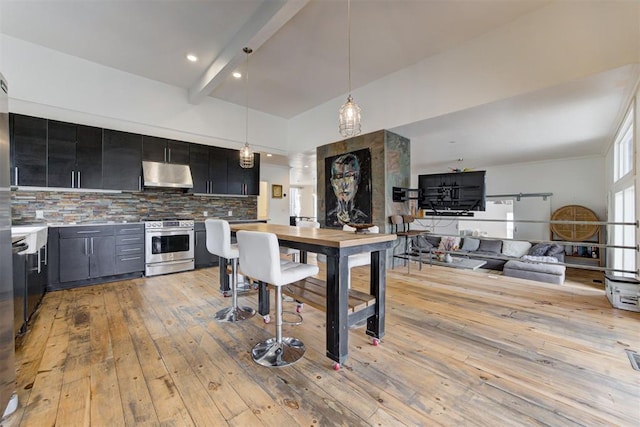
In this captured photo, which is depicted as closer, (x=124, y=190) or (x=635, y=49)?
(x=635, y=49)

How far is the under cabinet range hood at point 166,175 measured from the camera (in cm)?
427

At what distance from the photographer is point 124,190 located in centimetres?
419

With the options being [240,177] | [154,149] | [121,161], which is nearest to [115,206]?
[121,161]

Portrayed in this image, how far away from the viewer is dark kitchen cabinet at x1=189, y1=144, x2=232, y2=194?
4895 mm

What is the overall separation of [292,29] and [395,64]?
66.5 inches

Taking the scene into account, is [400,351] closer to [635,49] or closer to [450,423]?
[450,423]

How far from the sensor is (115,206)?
433 centimetres

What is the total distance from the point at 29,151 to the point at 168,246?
2123mm

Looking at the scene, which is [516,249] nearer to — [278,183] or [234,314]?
[278,183]

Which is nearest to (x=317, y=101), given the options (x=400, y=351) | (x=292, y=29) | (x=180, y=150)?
(x=292, y=29)

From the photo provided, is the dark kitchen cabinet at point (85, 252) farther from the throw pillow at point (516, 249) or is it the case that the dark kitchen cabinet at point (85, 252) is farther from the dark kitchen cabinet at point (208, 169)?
the throw pillow at point (516, 249)

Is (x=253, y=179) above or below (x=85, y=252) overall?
above

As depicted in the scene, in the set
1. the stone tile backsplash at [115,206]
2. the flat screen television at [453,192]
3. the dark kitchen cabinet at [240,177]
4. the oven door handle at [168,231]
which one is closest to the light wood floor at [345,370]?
the oven door handle at [168,231]

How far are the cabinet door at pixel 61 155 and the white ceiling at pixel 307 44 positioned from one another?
1.11 meters
